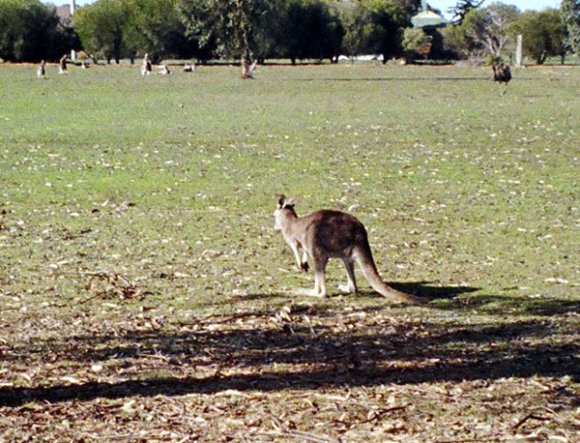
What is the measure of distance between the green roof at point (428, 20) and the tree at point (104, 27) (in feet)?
126

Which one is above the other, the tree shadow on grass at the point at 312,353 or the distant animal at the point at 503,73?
the distant animal at the point at 503,73

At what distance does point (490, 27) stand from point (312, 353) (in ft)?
248

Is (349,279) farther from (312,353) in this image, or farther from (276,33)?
(276,33)

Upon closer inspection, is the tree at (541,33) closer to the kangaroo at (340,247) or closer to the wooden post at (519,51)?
the wooden post at (519,51)

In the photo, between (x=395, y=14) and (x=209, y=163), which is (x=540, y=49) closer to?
(x=395, y=14)

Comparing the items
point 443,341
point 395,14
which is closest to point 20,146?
point 443,341

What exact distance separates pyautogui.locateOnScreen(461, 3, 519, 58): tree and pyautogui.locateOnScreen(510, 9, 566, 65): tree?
1.39m

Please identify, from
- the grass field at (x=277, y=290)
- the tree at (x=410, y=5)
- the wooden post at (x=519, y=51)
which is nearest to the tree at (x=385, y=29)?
the wooden post at (x=519, y=51)

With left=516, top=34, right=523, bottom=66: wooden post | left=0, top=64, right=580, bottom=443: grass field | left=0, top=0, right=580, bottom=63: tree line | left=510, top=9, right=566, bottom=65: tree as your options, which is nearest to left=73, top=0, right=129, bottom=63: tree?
left=0, top=0, right=580, bottom=63: tree line

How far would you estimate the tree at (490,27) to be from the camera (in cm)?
7669

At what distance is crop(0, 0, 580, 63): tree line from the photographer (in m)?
70.5

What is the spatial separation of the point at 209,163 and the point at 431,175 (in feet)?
10.9

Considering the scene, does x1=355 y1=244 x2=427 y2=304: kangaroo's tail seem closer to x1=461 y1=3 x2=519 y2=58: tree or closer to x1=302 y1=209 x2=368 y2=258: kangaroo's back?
x1=302 y1=209 x2=368 y2=258: kangaroo's back

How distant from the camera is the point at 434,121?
78.2 ft
